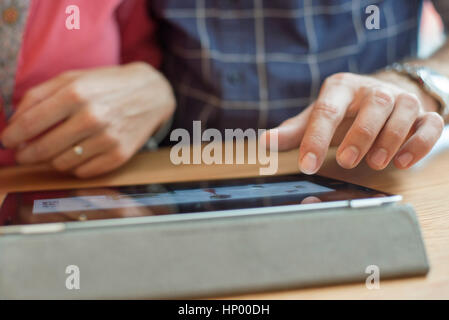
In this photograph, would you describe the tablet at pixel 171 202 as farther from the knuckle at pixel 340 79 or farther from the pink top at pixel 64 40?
the pink top at pixel 64 40

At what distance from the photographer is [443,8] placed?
866 mm

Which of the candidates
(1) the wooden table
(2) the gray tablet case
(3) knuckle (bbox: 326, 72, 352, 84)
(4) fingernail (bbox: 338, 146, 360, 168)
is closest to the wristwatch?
(1) the wooden table

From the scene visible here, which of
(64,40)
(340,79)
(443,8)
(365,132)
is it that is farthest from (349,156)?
(443,8)

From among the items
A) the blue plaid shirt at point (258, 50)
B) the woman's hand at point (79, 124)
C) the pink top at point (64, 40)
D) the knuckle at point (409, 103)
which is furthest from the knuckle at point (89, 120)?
the knuckle at point (409, 103)

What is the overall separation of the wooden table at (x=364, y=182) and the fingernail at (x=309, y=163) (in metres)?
0.09

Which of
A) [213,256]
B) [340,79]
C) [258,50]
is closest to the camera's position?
[213,256]

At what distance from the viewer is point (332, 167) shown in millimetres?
592

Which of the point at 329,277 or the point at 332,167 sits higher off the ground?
the point at 332,167

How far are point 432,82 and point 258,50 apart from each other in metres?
0.27

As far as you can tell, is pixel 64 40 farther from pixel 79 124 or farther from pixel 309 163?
pixel 309 163

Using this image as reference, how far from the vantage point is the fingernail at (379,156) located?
1.63 feet

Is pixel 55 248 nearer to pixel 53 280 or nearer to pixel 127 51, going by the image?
pixel 53 280
